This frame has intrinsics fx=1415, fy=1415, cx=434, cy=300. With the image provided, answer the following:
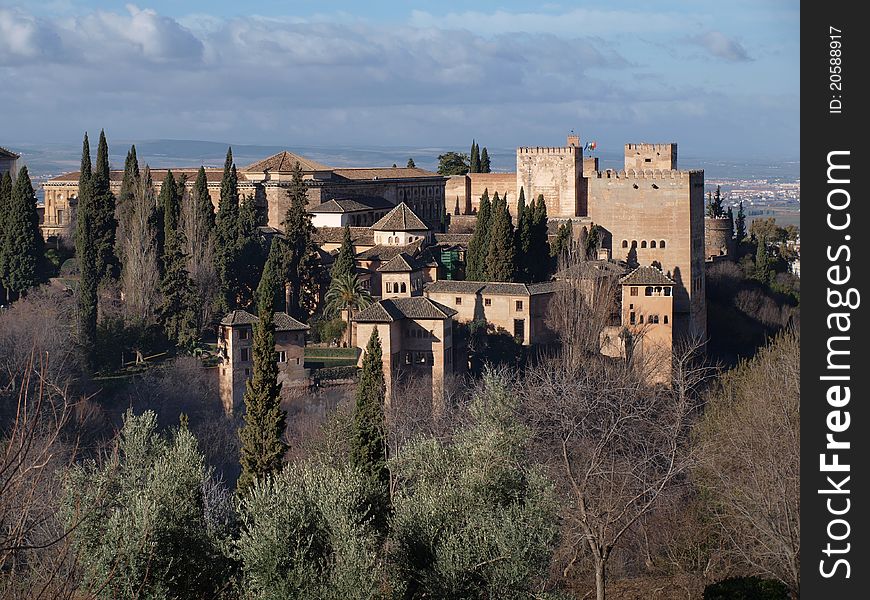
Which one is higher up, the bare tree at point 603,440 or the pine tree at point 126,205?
the pine tree at point 126,205

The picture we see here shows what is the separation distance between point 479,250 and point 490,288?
2.42 metres

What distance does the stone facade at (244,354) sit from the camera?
28922 mm

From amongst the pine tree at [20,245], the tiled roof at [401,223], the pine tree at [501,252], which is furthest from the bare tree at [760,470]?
the pine tree at [20,245]

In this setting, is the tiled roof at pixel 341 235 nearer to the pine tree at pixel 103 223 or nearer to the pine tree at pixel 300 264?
the pine tree at pixel 300 264

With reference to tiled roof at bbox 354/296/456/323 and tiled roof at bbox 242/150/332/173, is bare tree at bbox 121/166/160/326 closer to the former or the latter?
tiled roof at bbox 354/296/456/323

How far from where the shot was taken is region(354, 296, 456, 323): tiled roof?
97.0 feet

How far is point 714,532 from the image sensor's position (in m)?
18.5

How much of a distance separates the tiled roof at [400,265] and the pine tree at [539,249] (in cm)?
288

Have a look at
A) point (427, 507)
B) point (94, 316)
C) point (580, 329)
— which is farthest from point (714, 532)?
point (94, 316)

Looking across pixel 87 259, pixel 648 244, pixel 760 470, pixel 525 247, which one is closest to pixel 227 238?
pixel 87 259

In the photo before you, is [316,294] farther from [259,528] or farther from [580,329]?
[259,528]

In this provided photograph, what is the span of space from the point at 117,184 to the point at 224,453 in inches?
785

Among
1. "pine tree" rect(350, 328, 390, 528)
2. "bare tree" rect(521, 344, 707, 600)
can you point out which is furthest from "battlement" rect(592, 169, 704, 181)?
"pine tree" rect(350, 328, 390, 528)
